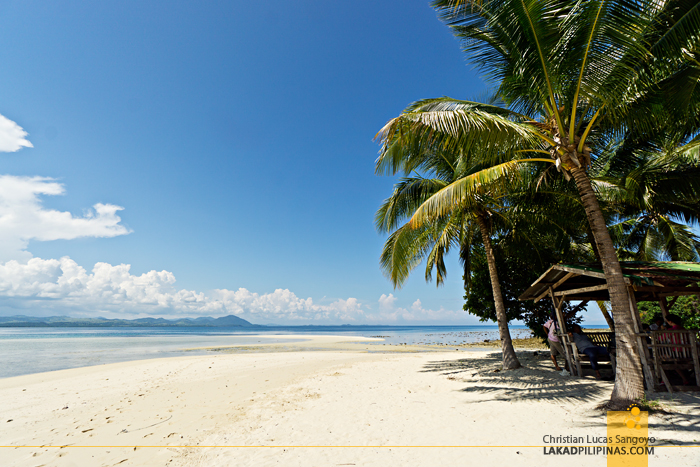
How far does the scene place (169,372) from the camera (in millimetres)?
11109

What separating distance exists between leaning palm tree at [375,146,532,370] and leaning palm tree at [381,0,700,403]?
209 centimetres

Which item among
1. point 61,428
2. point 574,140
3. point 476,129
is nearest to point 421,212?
point 476,129

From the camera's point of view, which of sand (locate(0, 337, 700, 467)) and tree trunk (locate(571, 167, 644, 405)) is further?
tree trunk (locate(571, 167, 644, 405))

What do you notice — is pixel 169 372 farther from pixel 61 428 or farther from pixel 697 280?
pixel 697 280

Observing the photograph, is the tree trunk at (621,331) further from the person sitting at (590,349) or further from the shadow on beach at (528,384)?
the person sitting at (590,349)

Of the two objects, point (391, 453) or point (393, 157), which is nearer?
point (391, 453)

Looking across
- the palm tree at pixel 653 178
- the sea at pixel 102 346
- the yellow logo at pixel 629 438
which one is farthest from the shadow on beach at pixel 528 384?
the sea at pixel 102 346

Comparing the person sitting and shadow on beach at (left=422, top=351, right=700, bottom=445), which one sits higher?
the person sitting

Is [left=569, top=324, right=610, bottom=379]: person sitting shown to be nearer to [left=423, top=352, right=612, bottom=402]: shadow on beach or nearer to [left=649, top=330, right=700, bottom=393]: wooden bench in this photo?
[left=423, top=352, right=612, bottom=402]: shadow on beach

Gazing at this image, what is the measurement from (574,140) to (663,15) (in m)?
2.29

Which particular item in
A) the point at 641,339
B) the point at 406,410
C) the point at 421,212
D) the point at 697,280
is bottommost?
the point at 406,410

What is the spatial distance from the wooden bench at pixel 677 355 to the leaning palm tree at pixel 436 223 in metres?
3.41

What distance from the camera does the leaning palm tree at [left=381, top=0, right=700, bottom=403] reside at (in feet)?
16.8

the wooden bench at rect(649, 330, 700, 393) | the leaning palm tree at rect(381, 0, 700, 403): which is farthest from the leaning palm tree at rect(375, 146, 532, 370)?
the wooden bench at rect(649, 330, 700, 393)
